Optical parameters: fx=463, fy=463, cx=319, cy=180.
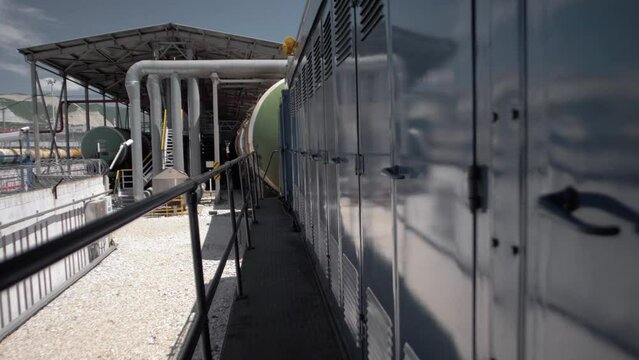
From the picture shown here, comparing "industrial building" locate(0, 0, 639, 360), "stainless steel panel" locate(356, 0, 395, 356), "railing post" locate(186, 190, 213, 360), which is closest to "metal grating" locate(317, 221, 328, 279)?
"industrial building" locate(0, 0, 639, 360)

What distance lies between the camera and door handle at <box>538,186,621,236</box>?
23.8 inches

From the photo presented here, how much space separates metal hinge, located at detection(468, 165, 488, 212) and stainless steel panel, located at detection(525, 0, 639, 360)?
166mm

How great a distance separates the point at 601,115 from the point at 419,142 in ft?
2.18

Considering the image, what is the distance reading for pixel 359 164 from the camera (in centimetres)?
202

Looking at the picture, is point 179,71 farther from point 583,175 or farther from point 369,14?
point 583,175

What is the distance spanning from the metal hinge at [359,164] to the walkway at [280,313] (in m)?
1.05

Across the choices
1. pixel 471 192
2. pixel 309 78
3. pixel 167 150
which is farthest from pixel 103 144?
pixel 471 192

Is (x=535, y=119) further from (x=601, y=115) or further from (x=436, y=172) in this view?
(x=436, y=172)

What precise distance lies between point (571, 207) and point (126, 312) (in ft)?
19.8

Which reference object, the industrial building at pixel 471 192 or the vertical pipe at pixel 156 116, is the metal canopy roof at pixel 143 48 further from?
the industrial building at pixel 471 192

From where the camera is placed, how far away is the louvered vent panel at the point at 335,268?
9.04ft

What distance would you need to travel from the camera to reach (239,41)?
18.7 meters

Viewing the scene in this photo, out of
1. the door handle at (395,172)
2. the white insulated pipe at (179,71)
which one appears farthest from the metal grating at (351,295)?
the white insulated pipe at (179,71)

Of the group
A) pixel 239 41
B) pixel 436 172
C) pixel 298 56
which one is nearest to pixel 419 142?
pixel 436 172
